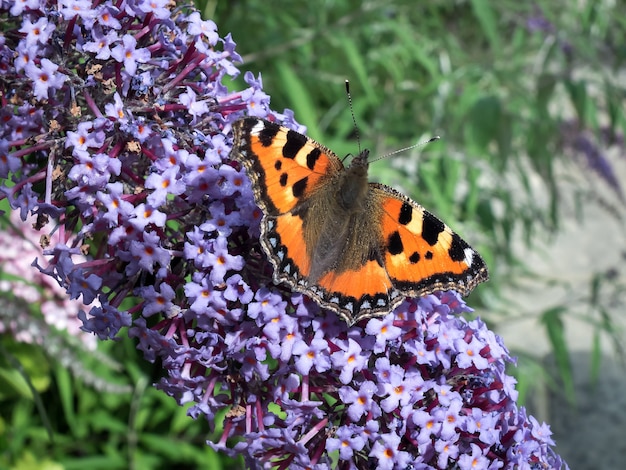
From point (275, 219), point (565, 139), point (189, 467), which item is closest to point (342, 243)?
point (275, 219)

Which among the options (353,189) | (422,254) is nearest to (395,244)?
(422,254)

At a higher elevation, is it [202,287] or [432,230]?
[432,230]

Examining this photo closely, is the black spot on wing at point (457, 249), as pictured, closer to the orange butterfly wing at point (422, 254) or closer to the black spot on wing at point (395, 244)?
the orange butterfly wing at point (422, 254)

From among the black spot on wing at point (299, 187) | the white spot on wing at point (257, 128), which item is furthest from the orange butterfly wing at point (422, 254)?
the white spot on wing at point (257, 128)

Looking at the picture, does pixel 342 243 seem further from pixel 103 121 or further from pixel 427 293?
pixel 103 121

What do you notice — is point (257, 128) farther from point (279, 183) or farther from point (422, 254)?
point (422, 254)

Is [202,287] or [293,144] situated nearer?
[202,287]

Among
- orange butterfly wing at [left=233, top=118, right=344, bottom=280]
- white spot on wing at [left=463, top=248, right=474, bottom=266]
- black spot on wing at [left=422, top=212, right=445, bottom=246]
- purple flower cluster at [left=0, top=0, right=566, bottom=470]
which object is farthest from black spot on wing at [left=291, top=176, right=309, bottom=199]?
white spot on wing at [left=463, top=248, right=474, bottom=266]
